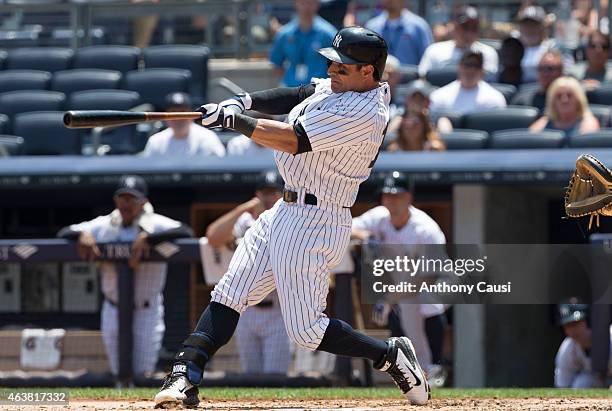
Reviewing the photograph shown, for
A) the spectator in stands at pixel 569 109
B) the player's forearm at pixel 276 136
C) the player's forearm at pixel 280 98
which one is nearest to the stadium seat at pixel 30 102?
the spectator in stands at pixel 569 109

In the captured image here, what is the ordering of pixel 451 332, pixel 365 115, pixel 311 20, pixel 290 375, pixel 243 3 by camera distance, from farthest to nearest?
1. pixel 243 3
2. pixel 311 20
3. pixel 451 332
4. pixel 290 375
5. pixel 365 115

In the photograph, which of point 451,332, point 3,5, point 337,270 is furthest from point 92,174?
point 3,5

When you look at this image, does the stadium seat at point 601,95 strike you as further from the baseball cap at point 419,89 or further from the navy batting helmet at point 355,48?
the navy batting helmet at point 355,48

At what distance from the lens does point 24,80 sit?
11469 mm

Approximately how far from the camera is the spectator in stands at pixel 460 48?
1068cm

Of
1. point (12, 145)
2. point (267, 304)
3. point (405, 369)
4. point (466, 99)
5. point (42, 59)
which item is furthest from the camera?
point (42, 59)

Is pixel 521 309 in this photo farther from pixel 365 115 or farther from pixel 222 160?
pixel 365 115

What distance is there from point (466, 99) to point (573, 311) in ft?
7.86

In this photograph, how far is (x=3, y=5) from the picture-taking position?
484 inches

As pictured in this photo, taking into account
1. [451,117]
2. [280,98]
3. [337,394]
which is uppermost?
[451,117]

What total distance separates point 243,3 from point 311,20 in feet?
3.82

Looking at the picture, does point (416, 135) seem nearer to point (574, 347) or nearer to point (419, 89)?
point (419, 89)

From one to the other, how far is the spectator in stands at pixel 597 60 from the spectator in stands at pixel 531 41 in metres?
0.27

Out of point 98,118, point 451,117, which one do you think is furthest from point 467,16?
point 98,118
